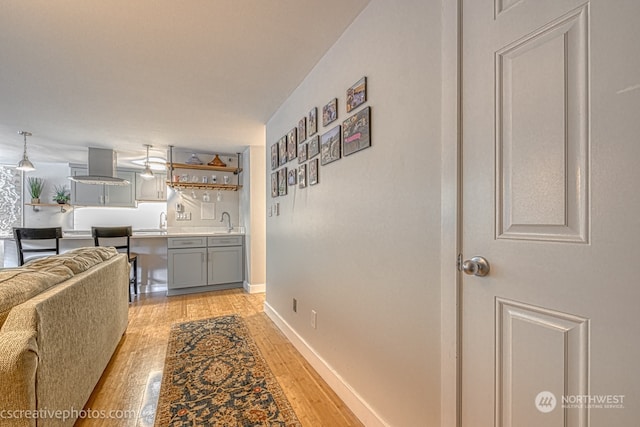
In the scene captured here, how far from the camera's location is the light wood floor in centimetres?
156

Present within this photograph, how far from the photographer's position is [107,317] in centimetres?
193

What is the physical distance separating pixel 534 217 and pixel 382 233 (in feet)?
2.13

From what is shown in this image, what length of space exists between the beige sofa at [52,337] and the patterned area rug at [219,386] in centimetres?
45

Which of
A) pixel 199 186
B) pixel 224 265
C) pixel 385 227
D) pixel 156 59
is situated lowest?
pixel 224 265

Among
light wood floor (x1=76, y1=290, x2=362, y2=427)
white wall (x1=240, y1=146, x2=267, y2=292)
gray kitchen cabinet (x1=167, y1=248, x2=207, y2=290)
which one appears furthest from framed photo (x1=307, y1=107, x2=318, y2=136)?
gray kitchen cabinet (x1=167, y1=248, x2=207, y2=290)

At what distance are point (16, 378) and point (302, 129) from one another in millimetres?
1984

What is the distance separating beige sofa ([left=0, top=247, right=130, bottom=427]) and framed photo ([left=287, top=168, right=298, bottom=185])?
59.3 inches

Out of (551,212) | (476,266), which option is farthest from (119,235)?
(551,212)

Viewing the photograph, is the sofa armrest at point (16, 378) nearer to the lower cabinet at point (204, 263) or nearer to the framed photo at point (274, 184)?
the framed photo at point (274, 184)

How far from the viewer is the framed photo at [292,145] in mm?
2359

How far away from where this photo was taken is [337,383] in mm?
1699

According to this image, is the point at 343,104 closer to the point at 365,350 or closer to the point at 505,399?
the point at 365,350

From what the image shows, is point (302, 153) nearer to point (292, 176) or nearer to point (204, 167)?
point (292, 176)

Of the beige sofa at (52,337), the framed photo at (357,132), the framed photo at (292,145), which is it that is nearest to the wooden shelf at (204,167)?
the framed photo at (292,145)
